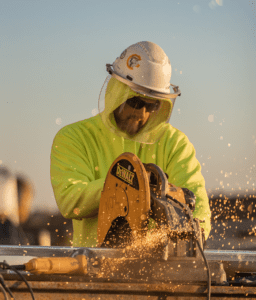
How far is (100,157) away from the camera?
242 cm

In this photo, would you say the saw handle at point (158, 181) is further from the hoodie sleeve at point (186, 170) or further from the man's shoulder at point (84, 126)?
the man's shoulder at point (84, 126)

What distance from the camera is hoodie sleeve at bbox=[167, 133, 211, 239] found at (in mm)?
2227

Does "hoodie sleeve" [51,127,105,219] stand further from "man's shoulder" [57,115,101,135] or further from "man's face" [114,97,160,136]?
"man's face" [114,97,160,136]

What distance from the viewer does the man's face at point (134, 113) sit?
232 centimetres

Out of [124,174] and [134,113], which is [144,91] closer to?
[134,113]

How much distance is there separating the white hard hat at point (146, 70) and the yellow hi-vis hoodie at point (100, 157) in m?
0.06

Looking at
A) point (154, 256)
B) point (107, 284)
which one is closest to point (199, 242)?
point (154, 256)

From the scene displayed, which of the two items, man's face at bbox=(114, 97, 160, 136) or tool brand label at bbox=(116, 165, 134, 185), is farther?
man's face at bbox=(114, 97, 160, 136)

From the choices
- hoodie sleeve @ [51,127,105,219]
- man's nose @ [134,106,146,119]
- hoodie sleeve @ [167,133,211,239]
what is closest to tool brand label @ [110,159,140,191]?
hoodie sleeve @ [51,127,105,219]

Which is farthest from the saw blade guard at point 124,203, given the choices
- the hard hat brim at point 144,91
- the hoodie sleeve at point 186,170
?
the hard hat brim at point 144,91

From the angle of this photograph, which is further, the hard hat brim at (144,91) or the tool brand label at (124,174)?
the hard hat brim at (144,91)

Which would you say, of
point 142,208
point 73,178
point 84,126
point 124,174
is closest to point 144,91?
point 84,126

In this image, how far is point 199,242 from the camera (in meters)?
1.51

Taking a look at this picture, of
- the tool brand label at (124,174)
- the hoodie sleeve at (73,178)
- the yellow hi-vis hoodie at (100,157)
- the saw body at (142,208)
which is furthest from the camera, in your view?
the yellow hi-vis hoodie at (100,157)
